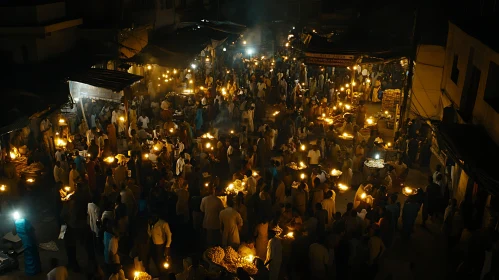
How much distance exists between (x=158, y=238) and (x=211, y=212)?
4.32ft

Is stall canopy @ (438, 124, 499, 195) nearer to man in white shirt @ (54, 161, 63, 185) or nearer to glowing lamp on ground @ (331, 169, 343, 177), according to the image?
glowing lamp on ground @ (331, 169, 343, 177)

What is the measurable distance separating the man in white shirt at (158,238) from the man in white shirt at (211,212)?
101cm

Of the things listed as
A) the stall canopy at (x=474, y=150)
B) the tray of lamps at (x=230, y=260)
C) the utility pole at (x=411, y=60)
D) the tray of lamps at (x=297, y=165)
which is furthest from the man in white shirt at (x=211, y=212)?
the utility pole at (x=411, y=60)

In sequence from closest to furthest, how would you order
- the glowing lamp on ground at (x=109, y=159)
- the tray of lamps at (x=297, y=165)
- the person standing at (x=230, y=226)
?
the person standing at (x=230, y=226)
the tray of lamps at (x=297, y=165)
the glowing lamp on ground at (x=109, y=159)

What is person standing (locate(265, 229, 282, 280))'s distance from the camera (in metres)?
8.20

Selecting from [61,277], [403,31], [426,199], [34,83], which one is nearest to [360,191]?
[426,199]

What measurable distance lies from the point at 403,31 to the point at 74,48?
17274mm

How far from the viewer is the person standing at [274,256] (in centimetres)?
820

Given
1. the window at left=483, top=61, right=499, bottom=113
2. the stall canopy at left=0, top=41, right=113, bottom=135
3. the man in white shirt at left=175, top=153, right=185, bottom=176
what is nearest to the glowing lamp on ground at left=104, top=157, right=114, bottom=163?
the man in white shirt at left=175, top=153, right=185, bottom=176

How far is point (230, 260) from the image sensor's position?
860cm

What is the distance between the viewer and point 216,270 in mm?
8109

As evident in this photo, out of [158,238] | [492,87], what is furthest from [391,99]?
[158,238]

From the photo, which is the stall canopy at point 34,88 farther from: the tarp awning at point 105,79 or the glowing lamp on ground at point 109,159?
the glowing lamp on ground at point 109,159

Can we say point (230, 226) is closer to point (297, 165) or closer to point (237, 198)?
point (237, 198)
